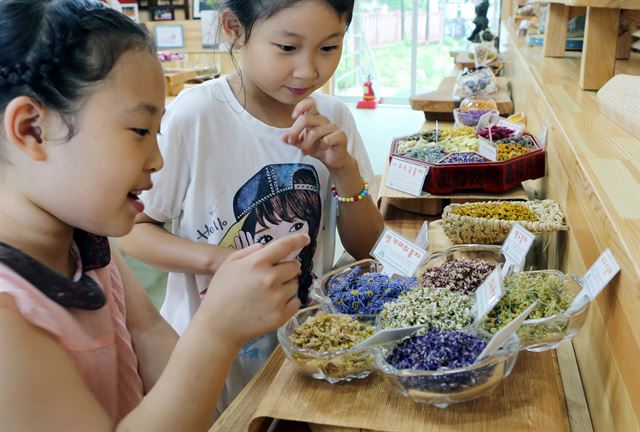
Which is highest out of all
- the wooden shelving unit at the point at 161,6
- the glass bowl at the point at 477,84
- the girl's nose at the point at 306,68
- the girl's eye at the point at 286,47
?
→ the wooden shelving unit at the point at 161,6

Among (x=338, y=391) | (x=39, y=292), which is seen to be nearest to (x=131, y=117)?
(x=39, y=292)

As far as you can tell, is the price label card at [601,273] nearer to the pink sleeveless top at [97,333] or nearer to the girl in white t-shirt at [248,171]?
the girl in white t-shirt at [248,171]

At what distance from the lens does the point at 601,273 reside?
0.98 meters

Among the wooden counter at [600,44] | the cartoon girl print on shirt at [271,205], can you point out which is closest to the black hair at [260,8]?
the cartoon girl print on shirt at [271,205]

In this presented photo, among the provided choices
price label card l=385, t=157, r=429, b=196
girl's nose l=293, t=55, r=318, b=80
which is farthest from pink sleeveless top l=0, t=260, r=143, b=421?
price label card l=385, t=157, r=429, b=196

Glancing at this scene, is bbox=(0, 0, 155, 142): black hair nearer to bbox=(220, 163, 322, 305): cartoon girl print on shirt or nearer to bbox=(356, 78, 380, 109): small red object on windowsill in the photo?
bbox=(220, 163, 322, 305): cartoon girl print on shirt

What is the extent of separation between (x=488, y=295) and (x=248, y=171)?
656 millimetres

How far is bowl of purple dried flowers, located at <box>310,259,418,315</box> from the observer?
47.5 inches

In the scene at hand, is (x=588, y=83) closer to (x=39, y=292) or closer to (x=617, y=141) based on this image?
(x=617, y=141)

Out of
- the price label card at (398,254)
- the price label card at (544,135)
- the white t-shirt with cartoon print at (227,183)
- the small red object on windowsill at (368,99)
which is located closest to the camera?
the price label card at (398,254)

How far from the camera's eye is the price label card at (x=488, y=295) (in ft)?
3.31

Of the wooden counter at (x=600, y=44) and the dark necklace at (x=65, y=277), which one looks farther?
the wooden counter at (x=600, y=44)

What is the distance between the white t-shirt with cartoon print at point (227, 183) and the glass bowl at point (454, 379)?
0.61m

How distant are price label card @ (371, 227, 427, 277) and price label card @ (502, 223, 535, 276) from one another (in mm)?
169
